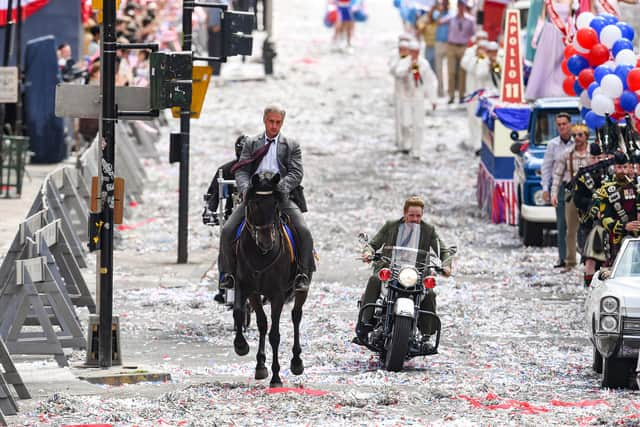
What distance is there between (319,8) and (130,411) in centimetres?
5584

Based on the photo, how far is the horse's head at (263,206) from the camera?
14.0m

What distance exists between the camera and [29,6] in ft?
114

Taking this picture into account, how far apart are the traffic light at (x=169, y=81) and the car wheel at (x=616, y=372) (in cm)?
443

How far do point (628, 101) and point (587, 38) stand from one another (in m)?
2.24

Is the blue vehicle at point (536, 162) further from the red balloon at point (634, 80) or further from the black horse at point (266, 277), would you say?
the black horse at point (266, 277)

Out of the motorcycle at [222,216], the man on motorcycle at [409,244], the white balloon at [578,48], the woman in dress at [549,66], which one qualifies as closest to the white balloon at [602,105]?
the white balloon at [578,48]

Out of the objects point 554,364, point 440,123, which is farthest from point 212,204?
point 440,123

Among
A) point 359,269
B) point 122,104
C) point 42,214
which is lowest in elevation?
point 359,269

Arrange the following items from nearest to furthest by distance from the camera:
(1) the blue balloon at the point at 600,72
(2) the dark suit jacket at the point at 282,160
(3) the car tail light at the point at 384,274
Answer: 1. (2) the dark suit jacket at the point at 282,160
2. (3) the car tail light at the point at 384,274
3. (1) the blue balloon at the point at 600,72

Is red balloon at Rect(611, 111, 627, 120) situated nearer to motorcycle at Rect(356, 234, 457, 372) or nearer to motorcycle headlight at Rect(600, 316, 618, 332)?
motorcycle at Rect(356, 234, 457, 372)

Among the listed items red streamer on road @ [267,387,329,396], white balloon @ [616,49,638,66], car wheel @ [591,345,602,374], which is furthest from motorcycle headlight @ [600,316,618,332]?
white balloon @ [616,49,638,66]

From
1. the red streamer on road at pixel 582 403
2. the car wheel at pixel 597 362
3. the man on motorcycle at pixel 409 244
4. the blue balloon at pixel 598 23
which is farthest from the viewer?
the blue balloon at pixel 598 23

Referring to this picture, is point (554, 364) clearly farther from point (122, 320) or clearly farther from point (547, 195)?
point (547, 195)

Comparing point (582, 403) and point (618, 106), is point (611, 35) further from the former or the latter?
point (582, 403)
